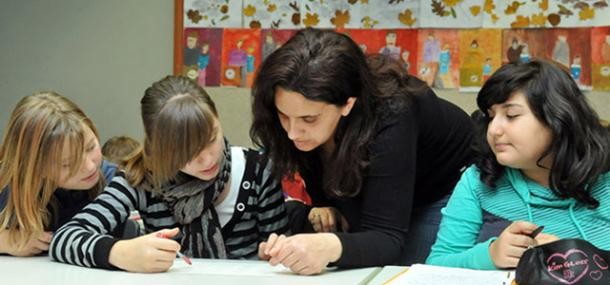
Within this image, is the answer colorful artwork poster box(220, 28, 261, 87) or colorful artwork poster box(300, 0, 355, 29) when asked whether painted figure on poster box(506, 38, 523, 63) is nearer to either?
colorful artwork poster box(300, 0, 355, 29)

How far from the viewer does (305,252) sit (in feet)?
4.07

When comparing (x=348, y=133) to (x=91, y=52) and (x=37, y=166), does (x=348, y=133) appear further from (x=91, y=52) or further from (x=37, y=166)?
(x=91, y=52)

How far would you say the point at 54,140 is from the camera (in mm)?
1504

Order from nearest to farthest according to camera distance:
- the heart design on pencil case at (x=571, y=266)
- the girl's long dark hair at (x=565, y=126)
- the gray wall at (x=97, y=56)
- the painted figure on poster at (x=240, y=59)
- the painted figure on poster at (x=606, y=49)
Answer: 1. the heart design on pencil case at (x=571, y=266)
2. the girl's long dark hair at (x=565, y=126)
3. the painted figure on poster at (x=606, y=49)
4. the painted figure on poster at (x=240, y=59)
5. the gray wall at (x=97, y=56)

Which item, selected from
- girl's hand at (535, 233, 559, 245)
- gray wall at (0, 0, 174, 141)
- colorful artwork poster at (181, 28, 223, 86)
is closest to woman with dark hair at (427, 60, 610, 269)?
girl's hand at (535, 233, 559, 245)

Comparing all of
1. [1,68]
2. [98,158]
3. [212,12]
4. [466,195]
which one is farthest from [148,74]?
[466,195]

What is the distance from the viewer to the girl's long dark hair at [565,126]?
1268 millimetres

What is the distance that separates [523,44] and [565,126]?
134 centimetres

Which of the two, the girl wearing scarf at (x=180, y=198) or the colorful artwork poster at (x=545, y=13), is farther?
the colorful artwork poster at (x=545, y=13)

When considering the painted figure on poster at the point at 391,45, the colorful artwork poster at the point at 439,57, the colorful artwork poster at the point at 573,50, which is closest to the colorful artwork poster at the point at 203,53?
the painted figure on poster at the point at 391,45

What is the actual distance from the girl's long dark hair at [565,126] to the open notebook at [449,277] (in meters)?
0.21

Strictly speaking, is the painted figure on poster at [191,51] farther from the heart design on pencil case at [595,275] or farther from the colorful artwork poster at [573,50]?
the heart design on pencil case at [595,275]

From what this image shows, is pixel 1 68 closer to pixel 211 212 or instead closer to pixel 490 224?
pixel 211 212

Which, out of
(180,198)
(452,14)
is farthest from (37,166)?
(452,14)
